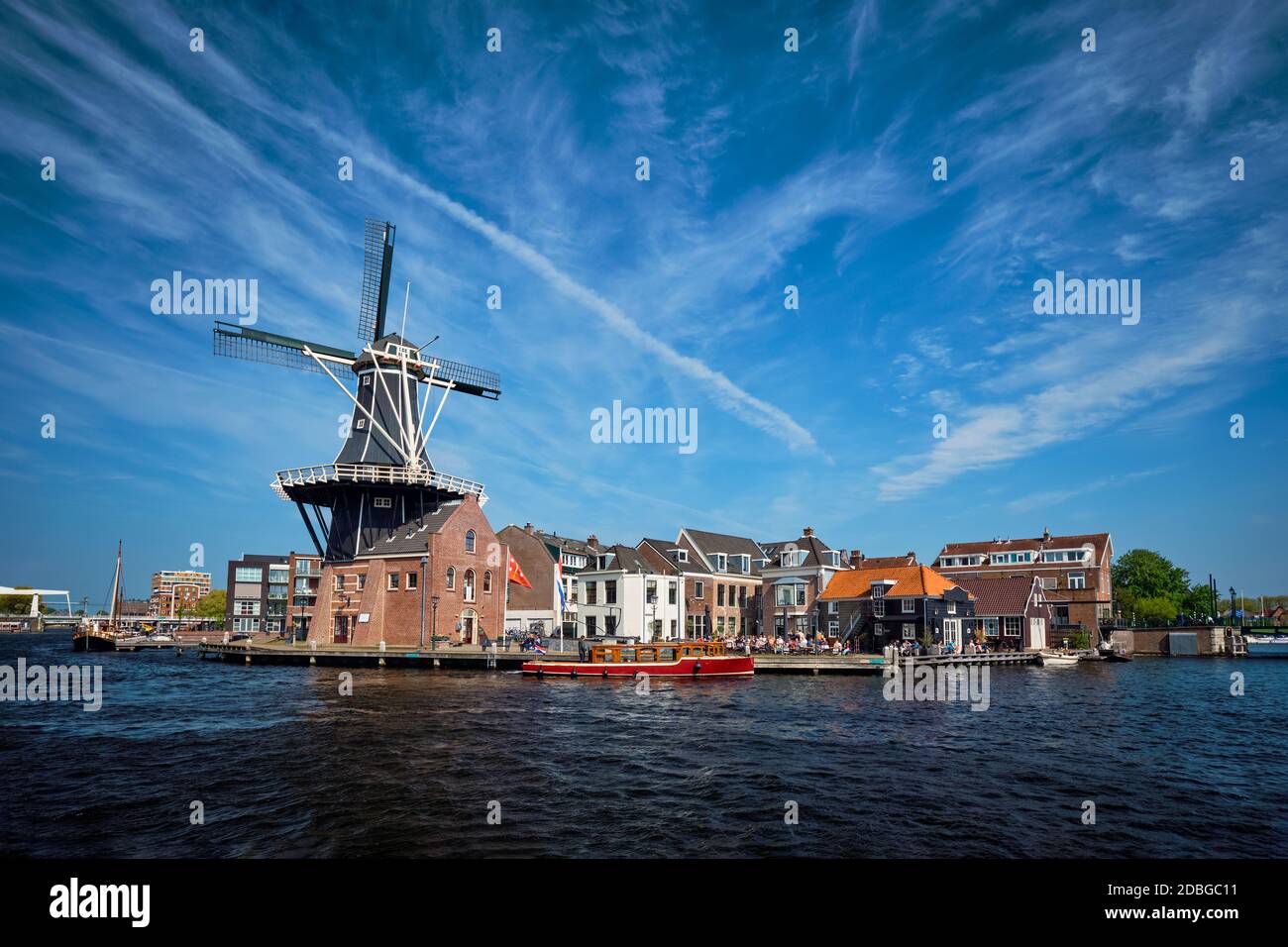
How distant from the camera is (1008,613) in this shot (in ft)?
241

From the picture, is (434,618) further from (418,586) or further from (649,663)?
(649,663)

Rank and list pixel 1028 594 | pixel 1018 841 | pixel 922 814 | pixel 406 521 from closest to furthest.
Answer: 1. pixel 1018 841
2. pixel 922 814
3. pixel 406 521
4. pixel 1028 594

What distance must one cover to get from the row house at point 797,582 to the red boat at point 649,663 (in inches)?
841

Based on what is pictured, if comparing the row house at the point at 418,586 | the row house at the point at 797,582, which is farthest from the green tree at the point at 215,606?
Result: the row house at the point at 797,582

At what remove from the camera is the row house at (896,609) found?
65.9m

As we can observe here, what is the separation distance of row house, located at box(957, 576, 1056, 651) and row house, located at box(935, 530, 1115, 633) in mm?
14653

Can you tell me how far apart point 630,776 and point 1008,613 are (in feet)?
202

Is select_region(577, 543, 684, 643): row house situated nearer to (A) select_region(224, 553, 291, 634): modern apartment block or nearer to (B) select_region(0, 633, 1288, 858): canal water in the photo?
(B) select_region(0, 633, 1288, 858): canal water
